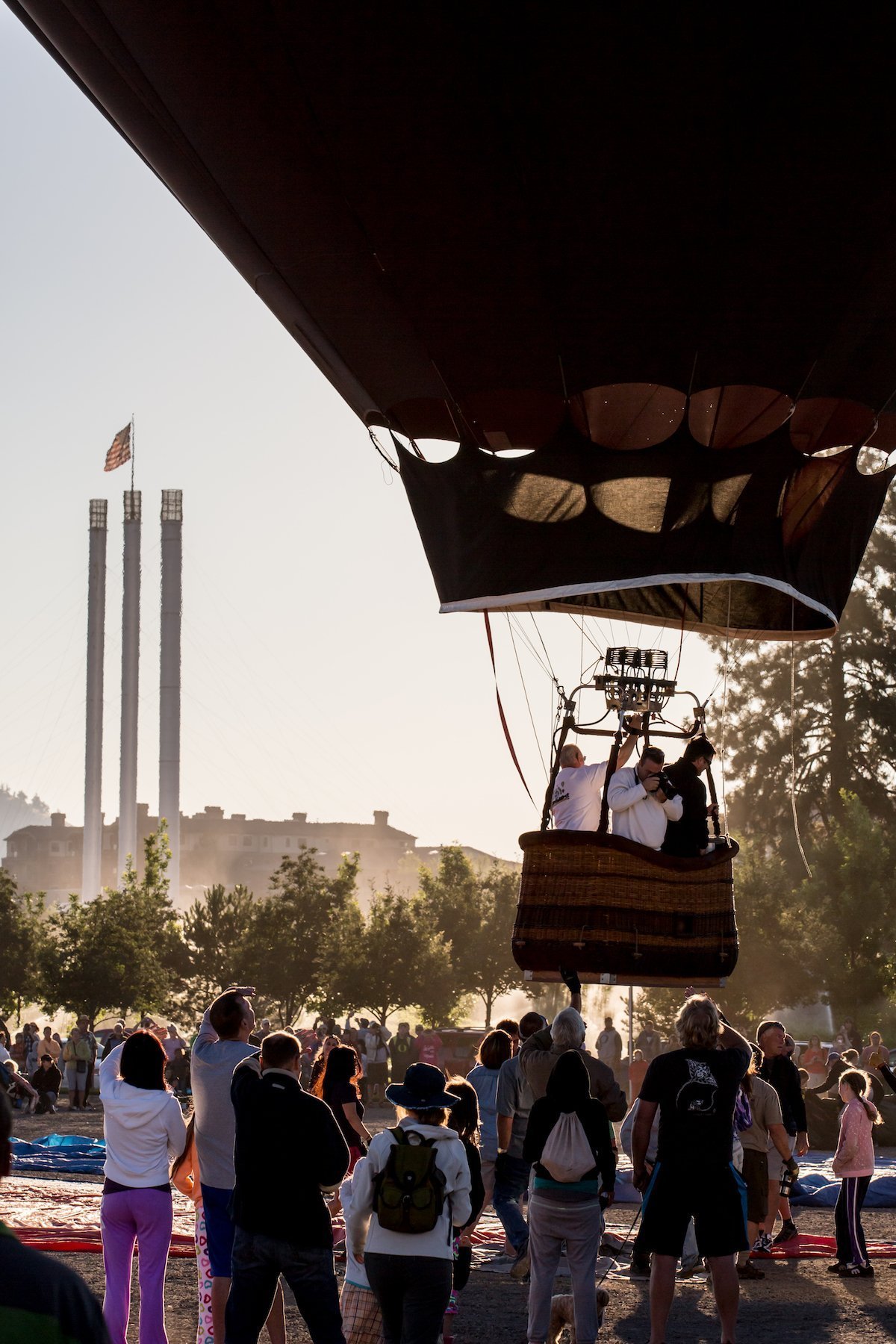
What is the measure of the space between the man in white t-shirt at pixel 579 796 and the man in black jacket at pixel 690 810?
1.18 feet

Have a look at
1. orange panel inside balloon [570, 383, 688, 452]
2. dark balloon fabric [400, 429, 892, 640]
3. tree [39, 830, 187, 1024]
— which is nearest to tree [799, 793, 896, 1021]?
tree [39, 830, 187, 1024]

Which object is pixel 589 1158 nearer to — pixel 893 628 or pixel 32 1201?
pixel 32 1201

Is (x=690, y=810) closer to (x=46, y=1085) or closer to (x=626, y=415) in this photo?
(x=626, y=415)

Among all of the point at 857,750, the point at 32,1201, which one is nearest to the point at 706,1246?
the point at 32,1201

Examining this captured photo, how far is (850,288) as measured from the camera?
29.1 feet

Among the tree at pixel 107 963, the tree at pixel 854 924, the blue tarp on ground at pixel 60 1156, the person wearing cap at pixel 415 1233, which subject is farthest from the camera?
the tree at pixel 107 963

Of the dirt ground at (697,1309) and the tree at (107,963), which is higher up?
the tree at (107,963)

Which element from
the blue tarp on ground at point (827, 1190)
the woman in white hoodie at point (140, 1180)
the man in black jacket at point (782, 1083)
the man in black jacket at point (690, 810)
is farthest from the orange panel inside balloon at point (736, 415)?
the blue tarp on ground at point (827, 1190)

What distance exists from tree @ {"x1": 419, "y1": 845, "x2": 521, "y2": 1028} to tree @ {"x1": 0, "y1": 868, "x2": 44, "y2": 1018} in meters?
11.1

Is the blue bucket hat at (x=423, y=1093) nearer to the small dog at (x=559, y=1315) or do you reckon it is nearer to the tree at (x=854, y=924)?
the small dog at (x=559, y=1315)

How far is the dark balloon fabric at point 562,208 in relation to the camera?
8.13 metres

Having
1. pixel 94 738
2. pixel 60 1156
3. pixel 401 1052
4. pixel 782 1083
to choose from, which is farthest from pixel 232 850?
pixel 782 1083

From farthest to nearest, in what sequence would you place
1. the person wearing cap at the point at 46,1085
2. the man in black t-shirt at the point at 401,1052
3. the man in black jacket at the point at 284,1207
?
the man in black t-shirt at the point at 401,1052 → the person wearing cap at the point at 46,1085 → the man in black jacket at the point at 284,1207

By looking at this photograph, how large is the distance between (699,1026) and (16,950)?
37.4m
